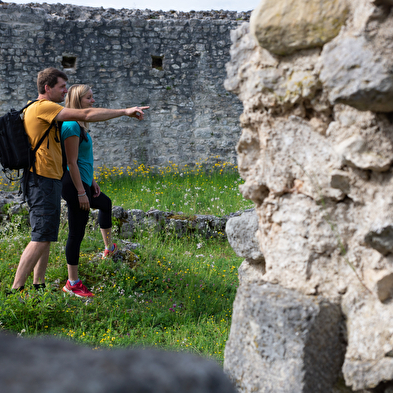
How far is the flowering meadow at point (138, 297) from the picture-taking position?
10.1ft

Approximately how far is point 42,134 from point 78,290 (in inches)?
56.4

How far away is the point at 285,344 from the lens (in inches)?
52.1

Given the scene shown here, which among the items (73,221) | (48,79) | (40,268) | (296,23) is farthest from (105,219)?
(296,23)

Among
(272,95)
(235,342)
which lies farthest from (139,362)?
(272,95)

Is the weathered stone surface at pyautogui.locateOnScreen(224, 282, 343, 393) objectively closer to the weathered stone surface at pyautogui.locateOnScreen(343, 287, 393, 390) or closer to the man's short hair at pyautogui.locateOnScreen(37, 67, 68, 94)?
the weathered stone surface at pyautogui.locateOnScreen(343, 287, 393, 390)

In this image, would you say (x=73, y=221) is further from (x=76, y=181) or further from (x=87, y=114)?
(x=87, y=114)

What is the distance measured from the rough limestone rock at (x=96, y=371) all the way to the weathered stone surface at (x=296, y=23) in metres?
1.11

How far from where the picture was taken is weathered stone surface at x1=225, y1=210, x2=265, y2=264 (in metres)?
2.05

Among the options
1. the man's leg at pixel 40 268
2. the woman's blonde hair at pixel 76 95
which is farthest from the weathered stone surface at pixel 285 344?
the woman's blonde hair at pixel 76 95

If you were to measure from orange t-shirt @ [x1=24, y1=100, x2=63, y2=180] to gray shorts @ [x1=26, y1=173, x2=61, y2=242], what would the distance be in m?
0.08

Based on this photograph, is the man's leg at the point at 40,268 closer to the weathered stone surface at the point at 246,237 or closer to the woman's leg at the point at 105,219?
the woman's leg at the point at 105,219

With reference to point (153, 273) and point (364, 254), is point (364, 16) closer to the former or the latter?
point (364, 254)

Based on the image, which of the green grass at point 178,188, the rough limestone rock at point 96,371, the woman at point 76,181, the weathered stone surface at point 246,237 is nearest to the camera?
the rough limestone rock at point 96,371

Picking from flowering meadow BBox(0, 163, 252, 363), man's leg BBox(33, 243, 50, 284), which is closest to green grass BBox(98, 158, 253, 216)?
flowering meadow BBox(0, 163, 252, 363)
